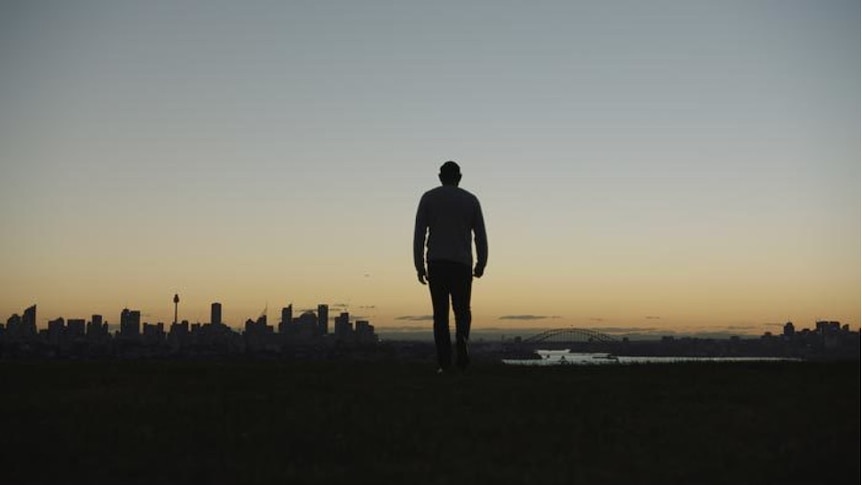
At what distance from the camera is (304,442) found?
905 centimetres

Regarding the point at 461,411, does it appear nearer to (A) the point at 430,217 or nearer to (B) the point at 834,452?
(B) the point at 834,452

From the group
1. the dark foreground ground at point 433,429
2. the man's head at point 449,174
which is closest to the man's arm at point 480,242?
the man's head at point 449,174

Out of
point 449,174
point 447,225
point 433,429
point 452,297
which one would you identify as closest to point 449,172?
point 449,174

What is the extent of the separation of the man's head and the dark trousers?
1481 millimetres

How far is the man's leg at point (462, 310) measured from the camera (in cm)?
1523

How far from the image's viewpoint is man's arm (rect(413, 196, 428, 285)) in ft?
51.1

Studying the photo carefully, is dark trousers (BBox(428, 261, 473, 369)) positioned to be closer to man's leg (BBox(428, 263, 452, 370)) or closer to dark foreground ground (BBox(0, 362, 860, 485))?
man's leg (BBox(428, 263, 452, 370))

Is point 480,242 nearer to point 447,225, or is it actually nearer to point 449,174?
point 447,225

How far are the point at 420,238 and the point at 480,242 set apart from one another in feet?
3.47

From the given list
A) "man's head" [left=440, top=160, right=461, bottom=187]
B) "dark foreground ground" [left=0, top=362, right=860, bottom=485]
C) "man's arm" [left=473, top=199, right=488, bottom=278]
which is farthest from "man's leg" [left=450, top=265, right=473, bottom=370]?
"man's head" [left=440, top=160, right=461, bottom=187]

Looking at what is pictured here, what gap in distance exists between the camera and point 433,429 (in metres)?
9.46

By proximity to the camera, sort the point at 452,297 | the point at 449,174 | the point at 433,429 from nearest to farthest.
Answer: the point at 433,429 < the point at 452,297 < the point at 449,174

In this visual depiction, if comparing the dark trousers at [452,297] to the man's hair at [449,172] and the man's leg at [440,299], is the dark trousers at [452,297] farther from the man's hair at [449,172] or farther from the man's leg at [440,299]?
the man's hair at [449,172]

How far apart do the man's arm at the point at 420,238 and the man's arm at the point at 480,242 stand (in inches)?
34.4
